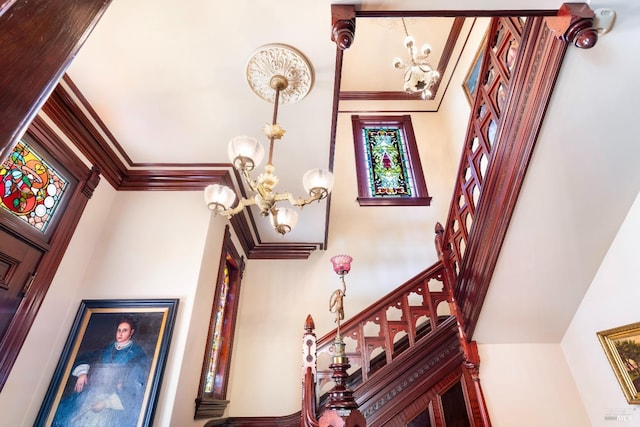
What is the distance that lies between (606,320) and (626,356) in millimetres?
270

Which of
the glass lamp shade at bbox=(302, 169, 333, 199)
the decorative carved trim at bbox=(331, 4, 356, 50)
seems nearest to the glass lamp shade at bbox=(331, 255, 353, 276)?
the glass lamp shade at bbox=(302, 169, 333, 199)

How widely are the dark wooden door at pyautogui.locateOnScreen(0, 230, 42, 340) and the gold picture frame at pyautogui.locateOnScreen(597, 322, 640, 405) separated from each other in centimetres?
413

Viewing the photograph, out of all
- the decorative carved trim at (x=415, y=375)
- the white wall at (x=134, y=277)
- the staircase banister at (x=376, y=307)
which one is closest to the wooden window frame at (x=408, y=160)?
the staircase banister at (x=376, y=307)

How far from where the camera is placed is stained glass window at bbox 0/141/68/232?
188 cm

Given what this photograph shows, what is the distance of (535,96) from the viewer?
198cm

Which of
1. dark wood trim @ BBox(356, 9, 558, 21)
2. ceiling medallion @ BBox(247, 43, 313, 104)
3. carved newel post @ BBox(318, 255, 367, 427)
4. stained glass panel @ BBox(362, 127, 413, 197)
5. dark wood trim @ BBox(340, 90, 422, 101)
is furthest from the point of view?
dark wood trim @ BBox(340, 90, 422, 101)

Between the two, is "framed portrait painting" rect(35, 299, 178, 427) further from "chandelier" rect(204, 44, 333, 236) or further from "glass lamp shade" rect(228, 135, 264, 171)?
"glass lamp shade" rect(228, 135, 264, 171)

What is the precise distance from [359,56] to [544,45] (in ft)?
13.4

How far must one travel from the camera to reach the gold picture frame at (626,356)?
224 cm

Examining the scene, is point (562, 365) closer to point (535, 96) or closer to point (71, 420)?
point (535, 96)

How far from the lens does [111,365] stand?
6.90 feet

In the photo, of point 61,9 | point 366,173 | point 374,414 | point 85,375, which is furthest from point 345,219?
point 61,9

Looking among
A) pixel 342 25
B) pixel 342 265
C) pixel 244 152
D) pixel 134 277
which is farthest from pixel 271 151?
pixel 134 277

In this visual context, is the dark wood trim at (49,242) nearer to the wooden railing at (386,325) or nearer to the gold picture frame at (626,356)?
the wooden railing at (386,325)
